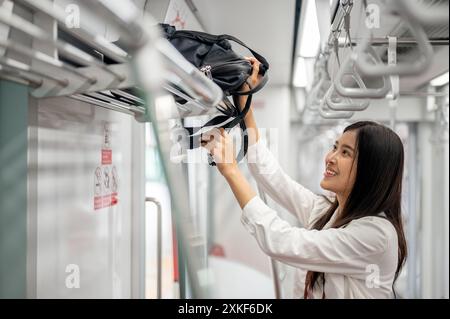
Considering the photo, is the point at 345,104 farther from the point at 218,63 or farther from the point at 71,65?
the point at 71,65

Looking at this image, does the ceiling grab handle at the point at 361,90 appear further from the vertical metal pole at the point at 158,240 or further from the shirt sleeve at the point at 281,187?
the vertical metal pole at the point at 158,240

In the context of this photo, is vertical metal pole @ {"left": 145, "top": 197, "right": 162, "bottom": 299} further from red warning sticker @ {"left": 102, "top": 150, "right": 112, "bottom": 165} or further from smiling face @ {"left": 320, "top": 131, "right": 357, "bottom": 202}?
smiling face @ {"left": 320, "top": 131, "right": 357, "bottom": 202}

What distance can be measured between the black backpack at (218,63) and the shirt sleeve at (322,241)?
16 cm

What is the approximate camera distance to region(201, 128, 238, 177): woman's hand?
2.69 ft

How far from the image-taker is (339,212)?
3.04 feet

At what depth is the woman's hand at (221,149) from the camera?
32.3 inches

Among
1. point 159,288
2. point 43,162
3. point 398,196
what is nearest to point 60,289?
point 43,162

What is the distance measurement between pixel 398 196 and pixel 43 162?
0.89 metres

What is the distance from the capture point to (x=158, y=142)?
554 mm

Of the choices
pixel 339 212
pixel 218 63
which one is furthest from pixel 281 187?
pixel 218 63

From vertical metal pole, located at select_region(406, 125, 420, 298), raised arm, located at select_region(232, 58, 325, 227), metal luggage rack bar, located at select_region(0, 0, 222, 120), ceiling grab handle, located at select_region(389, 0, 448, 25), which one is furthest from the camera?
vertical metal pole, located at select_region(406, 125, 420, 298)

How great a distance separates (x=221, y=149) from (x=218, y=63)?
7.5 inches

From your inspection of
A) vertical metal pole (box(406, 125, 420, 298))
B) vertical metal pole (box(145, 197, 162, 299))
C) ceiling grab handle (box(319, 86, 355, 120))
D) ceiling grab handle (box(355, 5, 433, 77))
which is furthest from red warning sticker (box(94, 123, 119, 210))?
vertical metal pole (box(406, 125, 420, 298))

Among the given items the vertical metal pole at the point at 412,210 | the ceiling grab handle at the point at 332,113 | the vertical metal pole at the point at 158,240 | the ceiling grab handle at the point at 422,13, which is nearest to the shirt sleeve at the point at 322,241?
the ceiling grab handle at the point at 332,113
